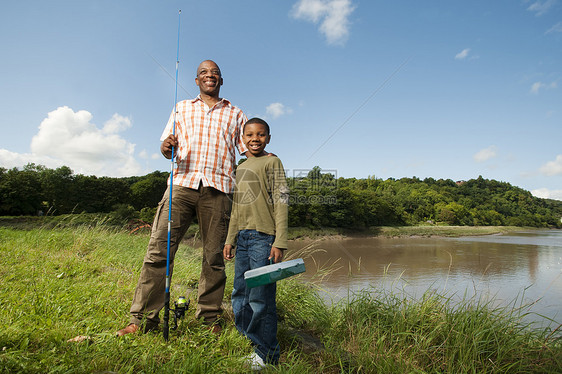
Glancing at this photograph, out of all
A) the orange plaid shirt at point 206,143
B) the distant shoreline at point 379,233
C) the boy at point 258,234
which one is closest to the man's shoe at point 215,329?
the boy at point 258,234

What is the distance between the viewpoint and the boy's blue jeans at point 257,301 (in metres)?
1.90

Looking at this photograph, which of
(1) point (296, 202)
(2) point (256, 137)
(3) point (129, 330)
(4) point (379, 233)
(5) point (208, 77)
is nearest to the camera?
(3) point (129, 330)

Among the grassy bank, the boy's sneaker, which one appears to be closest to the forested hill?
the grassy bank

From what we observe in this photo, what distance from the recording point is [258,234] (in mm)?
1996

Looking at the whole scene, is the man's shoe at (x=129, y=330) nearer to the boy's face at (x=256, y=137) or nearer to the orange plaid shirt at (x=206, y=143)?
the orange plaid shirt at (x=206, y=143)

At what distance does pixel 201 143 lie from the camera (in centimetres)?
241

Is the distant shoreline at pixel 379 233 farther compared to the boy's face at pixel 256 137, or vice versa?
the distant shoreline at pixel 379 233

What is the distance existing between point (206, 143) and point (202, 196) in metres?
0.42

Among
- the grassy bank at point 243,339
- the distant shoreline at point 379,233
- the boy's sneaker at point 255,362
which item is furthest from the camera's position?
the distant shoreline at point 379,233

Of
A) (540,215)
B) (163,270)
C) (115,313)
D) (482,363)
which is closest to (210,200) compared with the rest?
(163,270)

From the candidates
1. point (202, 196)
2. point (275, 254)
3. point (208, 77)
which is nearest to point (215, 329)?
point (275, 254)

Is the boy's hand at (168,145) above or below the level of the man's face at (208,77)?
below

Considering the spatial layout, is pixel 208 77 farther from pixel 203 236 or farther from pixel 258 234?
pixel 258 234

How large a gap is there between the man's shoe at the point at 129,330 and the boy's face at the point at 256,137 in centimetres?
146
